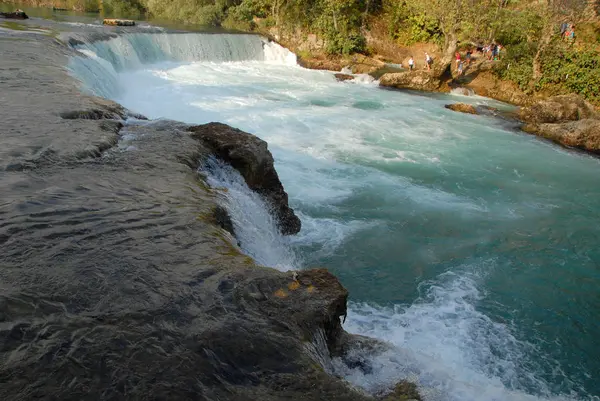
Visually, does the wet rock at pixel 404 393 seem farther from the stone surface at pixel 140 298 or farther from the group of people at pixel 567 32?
the group of people at pixel 567 32

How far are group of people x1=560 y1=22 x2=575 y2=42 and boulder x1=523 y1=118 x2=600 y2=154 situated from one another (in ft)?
28.7

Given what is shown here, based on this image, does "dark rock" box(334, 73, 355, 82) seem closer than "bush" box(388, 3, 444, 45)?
Yes

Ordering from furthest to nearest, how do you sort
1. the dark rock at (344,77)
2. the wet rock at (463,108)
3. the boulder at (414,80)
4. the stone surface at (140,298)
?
the dark rock at (344,77)
the boulder at (414,80)
the wet rock at (463,108)
the stone surface at (140,298)

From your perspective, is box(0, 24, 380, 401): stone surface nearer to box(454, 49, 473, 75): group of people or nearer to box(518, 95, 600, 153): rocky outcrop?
box(518, 95, 600, 153): rocky outcrop

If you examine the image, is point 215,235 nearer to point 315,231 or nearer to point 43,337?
point 43,337

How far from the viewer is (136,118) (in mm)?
9133

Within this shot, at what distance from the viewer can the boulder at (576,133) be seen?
16.5 m

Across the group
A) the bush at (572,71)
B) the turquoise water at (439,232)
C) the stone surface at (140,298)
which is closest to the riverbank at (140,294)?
the stone surface at (140,298)

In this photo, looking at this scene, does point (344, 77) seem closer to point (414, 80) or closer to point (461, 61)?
point (414, 80)

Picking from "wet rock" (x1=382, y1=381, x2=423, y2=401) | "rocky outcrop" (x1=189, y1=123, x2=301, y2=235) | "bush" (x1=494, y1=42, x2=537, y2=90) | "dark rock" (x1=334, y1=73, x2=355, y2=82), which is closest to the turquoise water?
"wet rock" (x1=382, y1=381, x2=423, y2=401)

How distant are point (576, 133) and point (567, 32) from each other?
1059 centimetres

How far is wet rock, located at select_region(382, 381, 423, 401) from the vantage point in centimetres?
358

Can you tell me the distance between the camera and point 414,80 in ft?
80.8

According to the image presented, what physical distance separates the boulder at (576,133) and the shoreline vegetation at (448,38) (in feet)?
19.2
